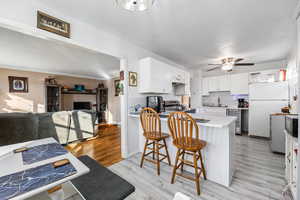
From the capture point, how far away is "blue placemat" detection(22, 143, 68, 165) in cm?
93

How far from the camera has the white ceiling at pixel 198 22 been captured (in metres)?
1.59

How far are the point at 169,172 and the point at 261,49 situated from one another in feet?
11.7

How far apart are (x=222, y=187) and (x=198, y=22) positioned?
2450 mm

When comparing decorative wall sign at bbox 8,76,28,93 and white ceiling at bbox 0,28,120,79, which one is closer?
white ceiling at bbox 0,28,120,79

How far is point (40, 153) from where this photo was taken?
1.04 metres

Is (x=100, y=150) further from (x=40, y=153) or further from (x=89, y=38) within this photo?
(x=89, y=38)

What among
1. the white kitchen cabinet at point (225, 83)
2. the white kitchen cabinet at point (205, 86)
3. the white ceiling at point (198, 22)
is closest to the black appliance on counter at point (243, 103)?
the white kitchen cabinet at point (225, 83)

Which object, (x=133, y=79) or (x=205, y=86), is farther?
(x=205, y=86)

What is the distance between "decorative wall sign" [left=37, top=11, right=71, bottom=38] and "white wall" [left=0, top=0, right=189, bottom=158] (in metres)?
0.05

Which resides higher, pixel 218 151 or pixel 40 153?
pixel 40 153

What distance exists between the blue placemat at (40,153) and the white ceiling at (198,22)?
1734mm

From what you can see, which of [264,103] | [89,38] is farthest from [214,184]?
[264,103]

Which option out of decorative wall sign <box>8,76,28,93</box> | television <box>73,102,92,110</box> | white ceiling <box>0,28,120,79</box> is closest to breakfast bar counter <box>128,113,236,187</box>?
white ceiling <box>0,28,120,79</box>

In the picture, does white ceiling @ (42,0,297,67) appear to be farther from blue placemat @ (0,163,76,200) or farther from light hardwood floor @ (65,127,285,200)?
light hardwood floor @ (65,127,285,200)
